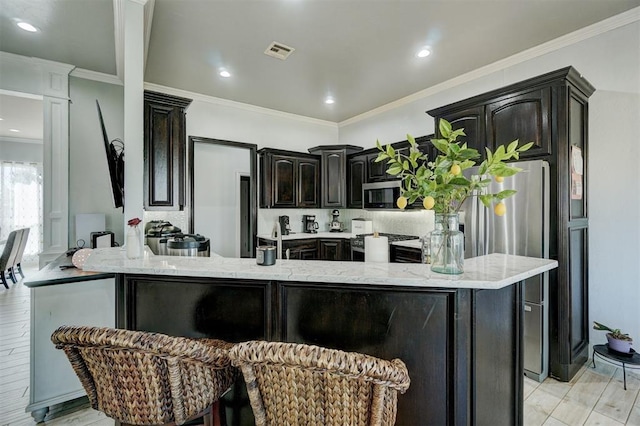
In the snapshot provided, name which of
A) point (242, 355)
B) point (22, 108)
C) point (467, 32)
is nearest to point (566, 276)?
point (467, 32)

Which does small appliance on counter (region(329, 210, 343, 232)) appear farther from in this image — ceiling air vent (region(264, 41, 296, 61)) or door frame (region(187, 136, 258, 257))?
ceiling air vent (region(264, 41, 296, 61))

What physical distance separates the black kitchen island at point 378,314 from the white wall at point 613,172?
174 cm

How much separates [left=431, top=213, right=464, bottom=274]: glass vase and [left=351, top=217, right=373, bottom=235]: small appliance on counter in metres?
3.53

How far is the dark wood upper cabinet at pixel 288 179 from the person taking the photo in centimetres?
488

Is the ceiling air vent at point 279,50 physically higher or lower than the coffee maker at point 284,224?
higher

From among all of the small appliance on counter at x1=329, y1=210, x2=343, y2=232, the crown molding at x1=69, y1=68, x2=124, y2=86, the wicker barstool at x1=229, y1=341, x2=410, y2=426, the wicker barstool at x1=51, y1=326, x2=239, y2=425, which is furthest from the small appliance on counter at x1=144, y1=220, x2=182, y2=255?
the small appliance on counter at x1=329, y1=210, x2=343, y2=232

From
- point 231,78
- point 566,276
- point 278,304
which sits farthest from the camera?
point 231,78

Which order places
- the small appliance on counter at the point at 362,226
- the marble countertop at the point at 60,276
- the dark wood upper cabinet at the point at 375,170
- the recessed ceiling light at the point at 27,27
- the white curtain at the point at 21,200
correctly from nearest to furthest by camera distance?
the marble countertop at the point at 60,276 < the recessed ceiling light at the point at 27,27 < the dark wood upper cabinet at the point at 375,170 < the small appliance on counter at the point at 362,226 < the white curtain at the point at 21,200

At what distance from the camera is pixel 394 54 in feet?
10.6

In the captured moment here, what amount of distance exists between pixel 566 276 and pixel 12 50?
593 cm

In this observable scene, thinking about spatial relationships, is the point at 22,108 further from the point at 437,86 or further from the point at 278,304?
the point at 437,86

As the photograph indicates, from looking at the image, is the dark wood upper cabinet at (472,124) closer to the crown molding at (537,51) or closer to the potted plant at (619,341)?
the crown molding at (537,51)

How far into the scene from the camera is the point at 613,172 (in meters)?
2.67

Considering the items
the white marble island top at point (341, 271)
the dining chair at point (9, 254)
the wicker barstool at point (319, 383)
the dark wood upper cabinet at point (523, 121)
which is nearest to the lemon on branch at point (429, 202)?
the white marble island top at point (341, 271)
